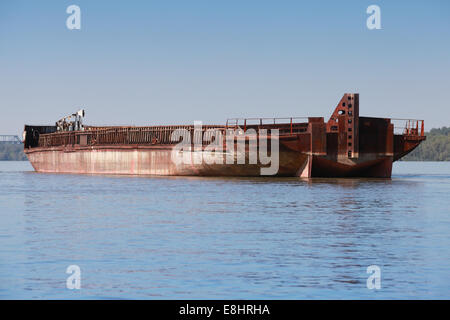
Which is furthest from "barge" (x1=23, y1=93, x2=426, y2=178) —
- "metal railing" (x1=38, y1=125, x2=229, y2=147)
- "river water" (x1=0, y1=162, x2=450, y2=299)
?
"river water" (x1=0, y1=162, x2=450, y2=299)

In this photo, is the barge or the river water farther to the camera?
the barge

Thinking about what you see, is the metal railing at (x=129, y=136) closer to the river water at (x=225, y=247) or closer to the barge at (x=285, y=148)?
the barge at (x=285, y=148)

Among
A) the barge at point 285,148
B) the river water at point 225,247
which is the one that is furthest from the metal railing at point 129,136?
the river water at point 225,247

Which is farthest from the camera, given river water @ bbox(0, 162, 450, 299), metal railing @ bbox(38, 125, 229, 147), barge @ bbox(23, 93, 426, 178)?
metal railing @ bbox(38, 125, 229, 147)

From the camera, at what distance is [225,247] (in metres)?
19.2

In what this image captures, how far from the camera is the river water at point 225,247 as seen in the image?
13.9m

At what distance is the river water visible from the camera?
13922 mm

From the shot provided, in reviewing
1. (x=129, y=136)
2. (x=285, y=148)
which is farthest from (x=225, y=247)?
(x=129, y=136)

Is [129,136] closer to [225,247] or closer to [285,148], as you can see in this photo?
[285,148]

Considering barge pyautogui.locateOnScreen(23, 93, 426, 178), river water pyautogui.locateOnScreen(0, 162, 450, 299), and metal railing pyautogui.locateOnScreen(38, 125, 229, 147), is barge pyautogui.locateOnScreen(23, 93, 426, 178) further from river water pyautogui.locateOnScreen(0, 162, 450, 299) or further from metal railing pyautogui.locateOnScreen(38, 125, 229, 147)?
river water pyautogui.locateOnScreen(0, 162, 450, 299)

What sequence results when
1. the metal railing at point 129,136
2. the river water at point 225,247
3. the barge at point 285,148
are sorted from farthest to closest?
1. the metal railing at point 129,136
2. the barge at point 285,148
3. the river water at point 225,247

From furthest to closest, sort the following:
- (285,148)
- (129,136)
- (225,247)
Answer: (129,136)
(285,148)
(225,247)
